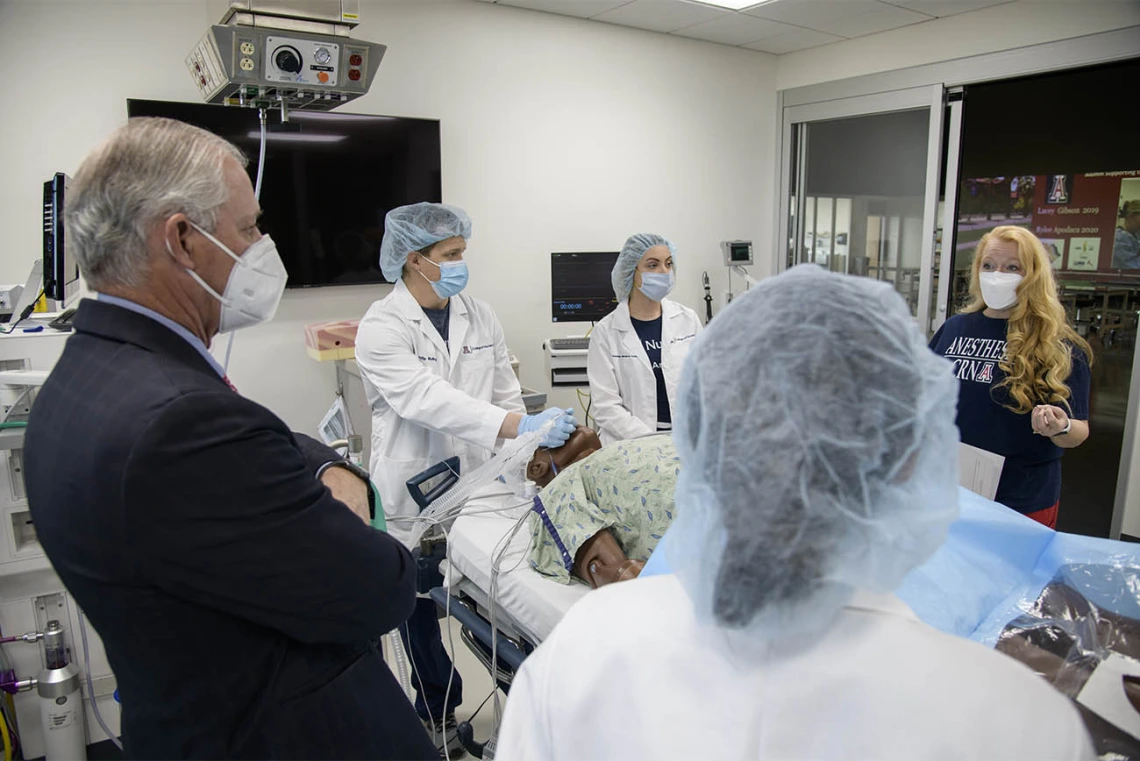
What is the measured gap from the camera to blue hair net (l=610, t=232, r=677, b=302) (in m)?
2.55

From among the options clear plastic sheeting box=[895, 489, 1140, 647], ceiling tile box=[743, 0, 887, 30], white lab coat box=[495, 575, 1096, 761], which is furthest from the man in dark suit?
ceiling tile box=[743, 0, 887, 30]

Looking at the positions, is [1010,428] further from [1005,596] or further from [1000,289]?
[1005,596]

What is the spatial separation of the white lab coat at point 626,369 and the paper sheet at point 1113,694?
1.56m

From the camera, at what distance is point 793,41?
4.12 meters

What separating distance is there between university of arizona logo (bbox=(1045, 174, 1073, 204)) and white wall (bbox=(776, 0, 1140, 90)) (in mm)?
651

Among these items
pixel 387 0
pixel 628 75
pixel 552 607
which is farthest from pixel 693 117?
pixel 552 607

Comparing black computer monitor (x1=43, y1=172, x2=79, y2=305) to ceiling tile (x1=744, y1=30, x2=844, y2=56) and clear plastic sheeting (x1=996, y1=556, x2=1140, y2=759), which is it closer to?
clear plastic sheeting (x1=996, y1=556, x2=1140, y2=759)

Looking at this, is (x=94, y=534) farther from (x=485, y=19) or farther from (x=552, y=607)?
(x=485, y=19)

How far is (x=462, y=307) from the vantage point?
2232mm

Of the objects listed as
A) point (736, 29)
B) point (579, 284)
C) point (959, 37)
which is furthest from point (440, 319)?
point (959, 37)

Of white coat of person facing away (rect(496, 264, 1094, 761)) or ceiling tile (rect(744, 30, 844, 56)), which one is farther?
ceiling tile (rect(744, 30, 844, 56))

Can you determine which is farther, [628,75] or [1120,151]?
[628,75]

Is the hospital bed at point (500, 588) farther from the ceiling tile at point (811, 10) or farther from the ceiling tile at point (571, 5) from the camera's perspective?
the ceiling tile at point (811, 10)

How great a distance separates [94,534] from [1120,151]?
4.13m
